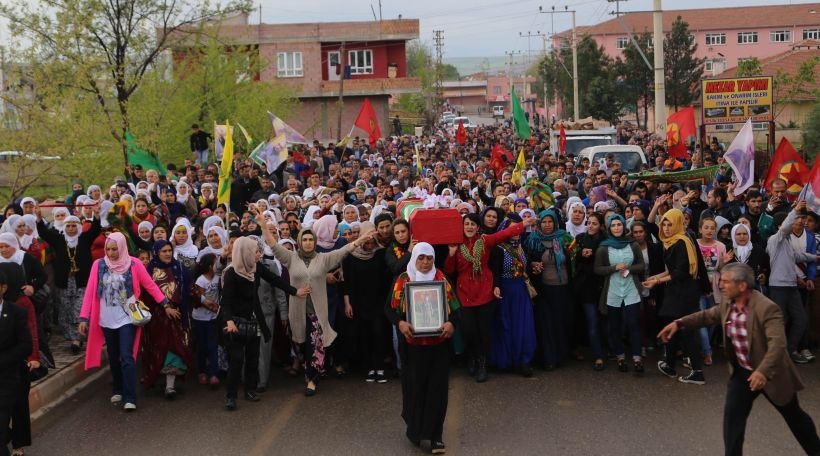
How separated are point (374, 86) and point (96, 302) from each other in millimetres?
56422

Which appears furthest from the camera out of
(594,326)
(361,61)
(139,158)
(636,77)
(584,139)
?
(361,61)

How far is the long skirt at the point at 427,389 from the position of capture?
8.01 metres

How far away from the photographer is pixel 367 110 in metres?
27.1

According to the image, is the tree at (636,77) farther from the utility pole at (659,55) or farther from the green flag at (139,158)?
the green flag at (139,158)

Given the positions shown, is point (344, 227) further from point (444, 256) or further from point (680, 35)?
point (680, 35)

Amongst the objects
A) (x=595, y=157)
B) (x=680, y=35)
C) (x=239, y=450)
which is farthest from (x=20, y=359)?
(x=680, y=35)

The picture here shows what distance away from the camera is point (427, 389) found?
807 centimetres

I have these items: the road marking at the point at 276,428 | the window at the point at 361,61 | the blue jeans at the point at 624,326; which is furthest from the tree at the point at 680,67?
the road marking at the point at 276,428

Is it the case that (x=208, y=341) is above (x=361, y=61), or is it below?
below

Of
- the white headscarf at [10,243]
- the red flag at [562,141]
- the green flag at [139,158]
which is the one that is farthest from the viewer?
the red flag at [562,141]

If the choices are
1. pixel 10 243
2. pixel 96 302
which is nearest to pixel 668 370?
pixel 96 302

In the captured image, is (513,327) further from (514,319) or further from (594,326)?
(594,326)

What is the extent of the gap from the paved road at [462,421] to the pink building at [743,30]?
98169 millimetres

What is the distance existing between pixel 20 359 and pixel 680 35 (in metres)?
56.4
